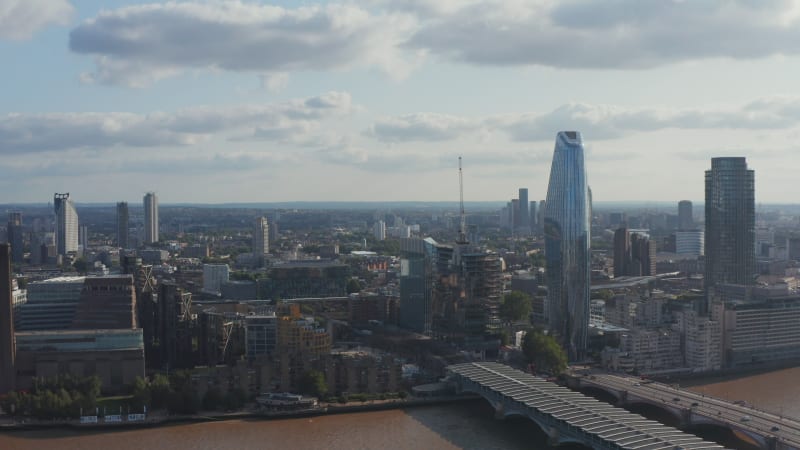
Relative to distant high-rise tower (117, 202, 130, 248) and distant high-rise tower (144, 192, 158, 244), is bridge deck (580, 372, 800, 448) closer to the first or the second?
distant high-rise tower (117, 202, 130, 248)

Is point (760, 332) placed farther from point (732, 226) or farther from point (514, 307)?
point (732, 226)

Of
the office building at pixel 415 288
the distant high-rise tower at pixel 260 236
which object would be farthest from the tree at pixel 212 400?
the distant high-rise tower at pixel 260 236

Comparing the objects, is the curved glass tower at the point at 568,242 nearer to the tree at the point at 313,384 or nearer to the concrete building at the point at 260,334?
the concrete building at the point at 260,334

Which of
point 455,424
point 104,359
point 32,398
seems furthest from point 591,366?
point 32,398

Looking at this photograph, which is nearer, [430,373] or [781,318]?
[430,373]

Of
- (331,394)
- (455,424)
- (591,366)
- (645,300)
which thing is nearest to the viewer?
(455,424)

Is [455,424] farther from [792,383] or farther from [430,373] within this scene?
[792,383]

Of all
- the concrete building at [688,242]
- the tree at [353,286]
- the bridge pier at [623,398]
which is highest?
the concrete building at [688,242]

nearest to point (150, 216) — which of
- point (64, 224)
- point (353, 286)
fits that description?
point (64, 224)
